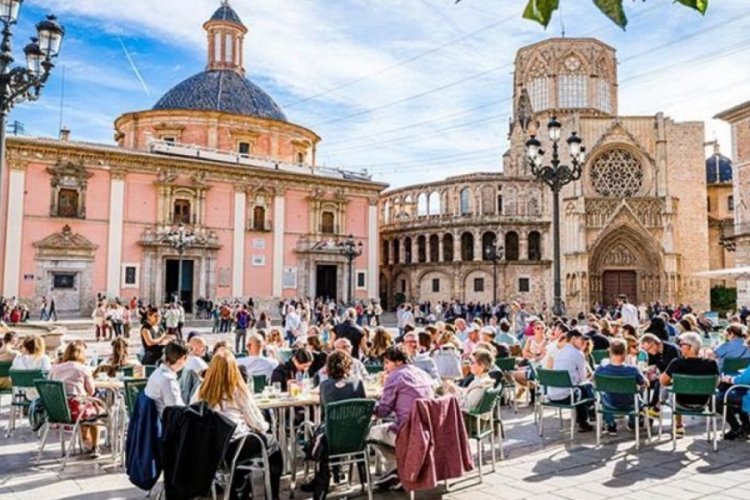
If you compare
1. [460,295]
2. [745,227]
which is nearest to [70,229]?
[460,295]

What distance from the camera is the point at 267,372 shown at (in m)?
7.74

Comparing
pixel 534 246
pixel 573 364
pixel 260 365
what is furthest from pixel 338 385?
pixel 534 246

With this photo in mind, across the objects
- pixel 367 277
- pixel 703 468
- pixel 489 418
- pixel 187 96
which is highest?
pixel 187 96

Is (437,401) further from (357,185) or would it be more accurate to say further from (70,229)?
(357,185)

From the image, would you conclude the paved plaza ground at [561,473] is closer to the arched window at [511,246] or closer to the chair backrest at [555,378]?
the chair backrest at [555,378]

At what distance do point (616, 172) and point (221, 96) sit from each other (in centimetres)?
2601

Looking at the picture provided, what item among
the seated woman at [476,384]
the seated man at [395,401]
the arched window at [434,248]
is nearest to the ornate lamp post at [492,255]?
the arched window at [434,248]

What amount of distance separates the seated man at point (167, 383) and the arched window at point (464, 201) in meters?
37.1

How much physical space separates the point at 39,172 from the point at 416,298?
968 inches

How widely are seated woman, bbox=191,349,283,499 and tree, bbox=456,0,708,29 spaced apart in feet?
12.7

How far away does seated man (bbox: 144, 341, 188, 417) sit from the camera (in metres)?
5.43

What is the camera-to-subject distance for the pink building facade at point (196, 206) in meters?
27.5

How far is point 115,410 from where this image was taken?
659cm

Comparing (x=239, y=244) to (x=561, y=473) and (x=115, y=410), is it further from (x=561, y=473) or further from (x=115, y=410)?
(x=561, y=473)
